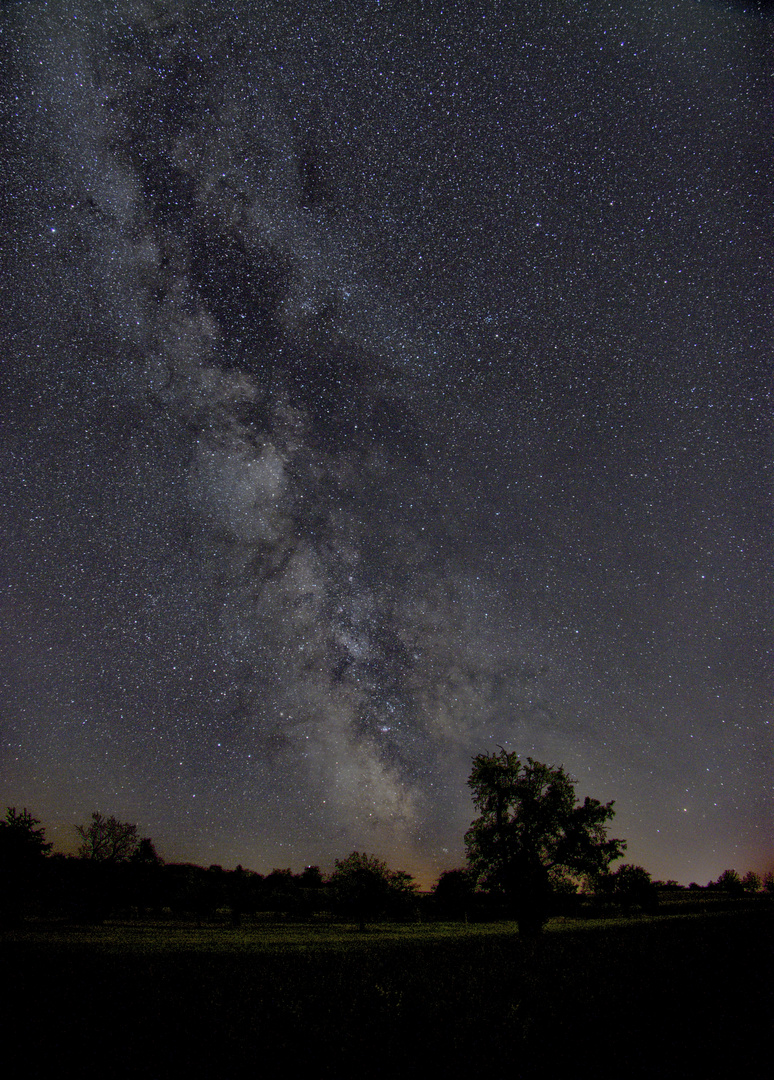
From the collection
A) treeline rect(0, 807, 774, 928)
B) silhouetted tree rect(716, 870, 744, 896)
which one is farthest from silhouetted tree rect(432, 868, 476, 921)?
silhouetted tree rect(716, 870, 744, 896)

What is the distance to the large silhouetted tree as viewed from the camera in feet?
88.3

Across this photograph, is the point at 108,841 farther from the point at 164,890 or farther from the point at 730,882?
the point at 730,882

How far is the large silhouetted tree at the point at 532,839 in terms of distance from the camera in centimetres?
2692

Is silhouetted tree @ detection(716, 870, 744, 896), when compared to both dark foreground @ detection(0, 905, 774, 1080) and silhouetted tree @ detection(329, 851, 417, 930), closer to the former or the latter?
silhouetted tree @ detection(329, 851, 417, 930)

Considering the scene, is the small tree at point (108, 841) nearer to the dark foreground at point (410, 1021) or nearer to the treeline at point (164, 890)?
the treeline at point (164, 890)

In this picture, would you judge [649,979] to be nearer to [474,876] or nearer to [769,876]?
[474,876]

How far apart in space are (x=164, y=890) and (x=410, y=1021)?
293ft

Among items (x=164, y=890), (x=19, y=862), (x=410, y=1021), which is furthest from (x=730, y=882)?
(x=410, y=1021)

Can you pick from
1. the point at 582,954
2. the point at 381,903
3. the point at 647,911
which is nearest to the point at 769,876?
the point at 647,911

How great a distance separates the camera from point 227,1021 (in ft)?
19.6

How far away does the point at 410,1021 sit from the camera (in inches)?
236

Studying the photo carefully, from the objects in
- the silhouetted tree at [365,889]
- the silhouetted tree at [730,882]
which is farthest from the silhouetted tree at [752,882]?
the silhouetted tree at [365,889]

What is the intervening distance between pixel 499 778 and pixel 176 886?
7235 centimetres

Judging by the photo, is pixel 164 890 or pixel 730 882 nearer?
pixel 164 890
